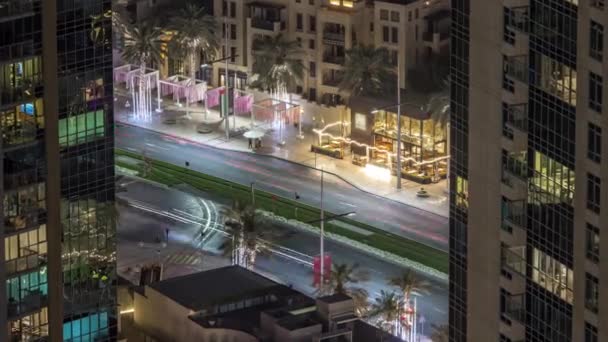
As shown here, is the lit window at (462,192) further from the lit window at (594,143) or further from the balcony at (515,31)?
the lit window at (594,143)

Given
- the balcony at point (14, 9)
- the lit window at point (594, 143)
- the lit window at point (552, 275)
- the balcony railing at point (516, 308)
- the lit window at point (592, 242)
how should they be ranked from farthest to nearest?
the balcony at point (14, 9)
the balcony railing at point (516, 308)
the lit window at point (552, 275)
the lit window at point (592, 242)
the lit window at point (594, 143)

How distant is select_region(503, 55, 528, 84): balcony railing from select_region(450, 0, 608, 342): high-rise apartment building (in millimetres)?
71

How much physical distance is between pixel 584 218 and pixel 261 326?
65575 mm

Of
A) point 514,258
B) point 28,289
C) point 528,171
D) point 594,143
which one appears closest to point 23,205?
point 28,289

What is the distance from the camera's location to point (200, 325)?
187125mm

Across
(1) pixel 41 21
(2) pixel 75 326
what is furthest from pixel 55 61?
(2) pixel 75 326

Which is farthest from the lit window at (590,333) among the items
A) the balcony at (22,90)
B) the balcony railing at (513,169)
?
the balcony at (22,90)

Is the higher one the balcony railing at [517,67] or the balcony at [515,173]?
the balcony railing at [517,67]

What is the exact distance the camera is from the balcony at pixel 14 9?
14012cm

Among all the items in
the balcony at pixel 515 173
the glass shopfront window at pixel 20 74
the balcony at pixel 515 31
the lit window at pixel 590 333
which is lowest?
the lit window at pixel 590 333

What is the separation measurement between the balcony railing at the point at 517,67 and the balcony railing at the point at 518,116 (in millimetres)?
1447

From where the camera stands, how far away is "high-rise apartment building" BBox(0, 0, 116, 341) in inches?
5635

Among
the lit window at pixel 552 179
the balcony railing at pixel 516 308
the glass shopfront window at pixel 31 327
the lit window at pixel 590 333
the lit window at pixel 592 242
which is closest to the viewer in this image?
the lit window at pixel 592 242

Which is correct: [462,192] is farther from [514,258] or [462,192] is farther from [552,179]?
[552,179]
